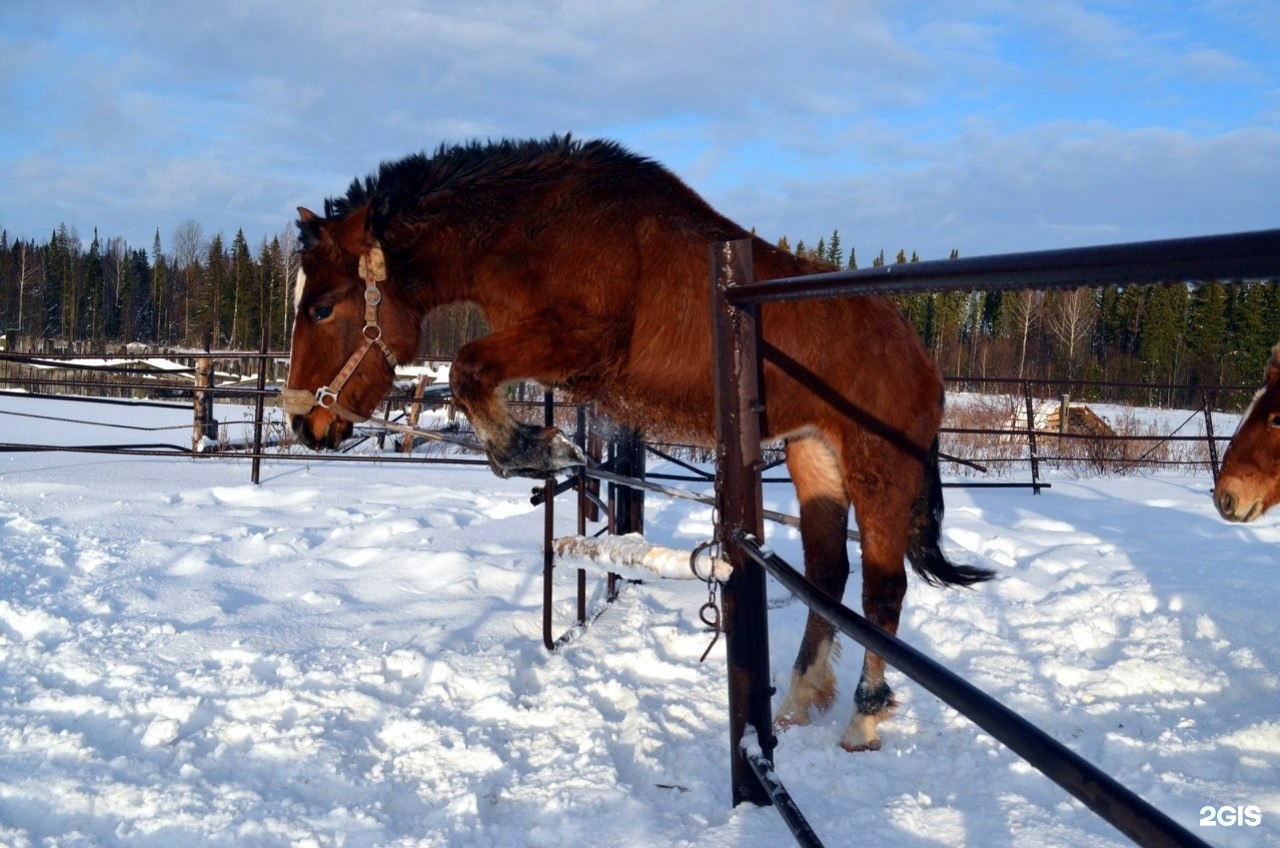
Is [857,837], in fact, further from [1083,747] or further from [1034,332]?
[1034,332]

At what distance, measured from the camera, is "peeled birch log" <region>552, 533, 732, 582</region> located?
200 centimetres

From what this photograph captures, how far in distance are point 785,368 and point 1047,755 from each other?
70.4 inches

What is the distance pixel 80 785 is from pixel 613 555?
179 centimetres

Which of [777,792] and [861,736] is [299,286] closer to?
[777,792]

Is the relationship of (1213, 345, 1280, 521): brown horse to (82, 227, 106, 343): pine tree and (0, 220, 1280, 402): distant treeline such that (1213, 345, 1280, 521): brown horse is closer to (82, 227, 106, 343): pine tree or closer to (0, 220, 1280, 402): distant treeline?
(0, 220, 1280, 402): distant treeline

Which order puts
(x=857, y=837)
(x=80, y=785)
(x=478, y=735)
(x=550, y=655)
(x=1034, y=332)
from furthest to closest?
(x=1034, y=332) < (x=550, y=655) < (x=478, y=735) < (x=80, y=785) < (x=857, y=837)

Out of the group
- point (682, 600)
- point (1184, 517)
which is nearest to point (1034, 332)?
point (1184, 517)

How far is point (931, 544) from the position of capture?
11.7ft

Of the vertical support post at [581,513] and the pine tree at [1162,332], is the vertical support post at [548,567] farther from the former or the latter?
the pine tree at [1162,332]

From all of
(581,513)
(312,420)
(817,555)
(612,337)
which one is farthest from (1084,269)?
(581,513)

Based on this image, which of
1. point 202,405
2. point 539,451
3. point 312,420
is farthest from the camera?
point 202,405

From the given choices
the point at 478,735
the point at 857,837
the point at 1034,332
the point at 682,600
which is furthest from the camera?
the point at 1034,332

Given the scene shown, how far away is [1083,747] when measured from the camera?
118 inches

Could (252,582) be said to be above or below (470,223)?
below
